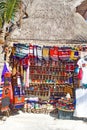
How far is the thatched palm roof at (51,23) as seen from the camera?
1595 cm

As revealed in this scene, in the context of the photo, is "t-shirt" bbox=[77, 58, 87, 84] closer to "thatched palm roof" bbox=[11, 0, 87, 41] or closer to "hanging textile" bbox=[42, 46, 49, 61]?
"hanging textile" bbox=[42, 46, 49, 61]

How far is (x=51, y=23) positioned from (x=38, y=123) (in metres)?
4.87

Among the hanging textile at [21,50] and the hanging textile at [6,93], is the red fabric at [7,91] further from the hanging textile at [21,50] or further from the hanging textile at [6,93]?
the hanging textile at [21,50]

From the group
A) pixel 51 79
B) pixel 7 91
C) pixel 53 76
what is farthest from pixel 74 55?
pixel 7 91

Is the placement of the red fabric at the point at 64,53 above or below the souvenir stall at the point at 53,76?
above

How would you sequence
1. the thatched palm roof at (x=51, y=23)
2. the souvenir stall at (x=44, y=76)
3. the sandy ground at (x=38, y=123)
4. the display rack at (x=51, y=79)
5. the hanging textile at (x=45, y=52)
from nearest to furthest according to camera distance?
the sandy ground at (x=38, y=123) < the souvenir stall at (x=44, y=76) < the hanging textile at (x=45, y=52) < the display rack at (x=51, y=79) < the thatched palm roof at (x=51, y=23)

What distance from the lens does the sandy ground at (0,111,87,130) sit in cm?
1276

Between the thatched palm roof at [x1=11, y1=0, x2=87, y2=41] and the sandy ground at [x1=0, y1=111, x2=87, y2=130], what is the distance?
10.8 ft

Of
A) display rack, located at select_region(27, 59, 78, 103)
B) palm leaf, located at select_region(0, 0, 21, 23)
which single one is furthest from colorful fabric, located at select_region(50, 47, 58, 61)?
palm leaf, located at select_region(0, 0, 21, 23)

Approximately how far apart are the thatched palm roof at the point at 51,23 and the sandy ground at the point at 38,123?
10.8 ft

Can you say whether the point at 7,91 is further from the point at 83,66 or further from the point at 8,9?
the point at 8,9

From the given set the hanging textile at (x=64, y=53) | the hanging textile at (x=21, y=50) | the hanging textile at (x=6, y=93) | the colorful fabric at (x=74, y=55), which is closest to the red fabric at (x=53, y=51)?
the hanging textile at (x=64, y=53)

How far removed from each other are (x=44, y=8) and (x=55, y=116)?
5084 mm

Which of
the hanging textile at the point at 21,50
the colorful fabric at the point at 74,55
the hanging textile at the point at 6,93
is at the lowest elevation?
the hanging textile at the point at 6,93
